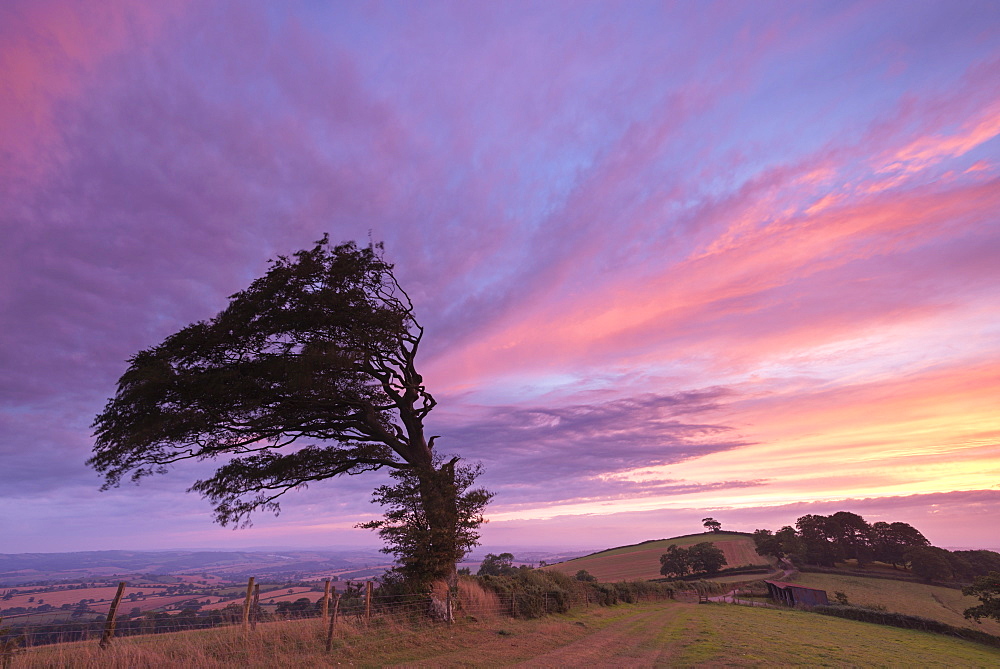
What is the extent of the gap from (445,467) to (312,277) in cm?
1028

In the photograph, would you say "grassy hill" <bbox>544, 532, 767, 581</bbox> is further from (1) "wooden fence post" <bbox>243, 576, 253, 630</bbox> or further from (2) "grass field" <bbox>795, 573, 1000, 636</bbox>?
(1) "wooden fence post" <bbox>243, 576, 253, 630</bbox>

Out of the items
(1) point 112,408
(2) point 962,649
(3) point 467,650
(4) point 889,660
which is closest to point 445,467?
(3) point 467,650

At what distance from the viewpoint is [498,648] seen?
56.3 feet

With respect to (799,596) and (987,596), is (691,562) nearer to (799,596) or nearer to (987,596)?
(799,596)

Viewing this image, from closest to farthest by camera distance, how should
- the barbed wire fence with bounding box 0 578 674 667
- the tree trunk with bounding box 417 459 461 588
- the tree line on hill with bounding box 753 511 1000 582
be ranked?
the barbed wire fence with bounding box 0 578 674 667, the tree trunk with bounding box 417 459 461 588, the tree line on hill with bounding box 753 511 1000 582

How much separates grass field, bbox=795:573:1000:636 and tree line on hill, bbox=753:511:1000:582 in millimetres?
10979

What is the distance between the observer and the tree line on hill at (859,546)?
85.4 meters

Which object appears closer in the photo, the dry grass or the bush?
the dry grass

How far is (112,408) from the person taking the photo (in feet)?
54.4

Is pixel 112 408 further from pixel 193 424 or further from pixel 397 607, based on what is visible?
pixel 397 607

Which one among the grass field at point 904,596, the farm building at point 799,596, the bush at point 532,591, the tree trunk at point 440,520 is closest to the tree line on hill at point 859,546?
the grass field at point 904,596

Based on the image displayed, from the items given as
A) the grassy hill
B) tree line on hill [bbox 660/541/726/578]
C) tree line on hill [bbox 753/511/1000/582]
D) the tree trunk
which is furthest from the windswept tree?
tree line on hill [bbox 753/511/1000/582]

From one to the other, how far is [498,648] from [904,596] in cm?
8161

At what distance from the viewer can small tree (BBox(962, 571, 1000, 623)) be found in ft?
155
